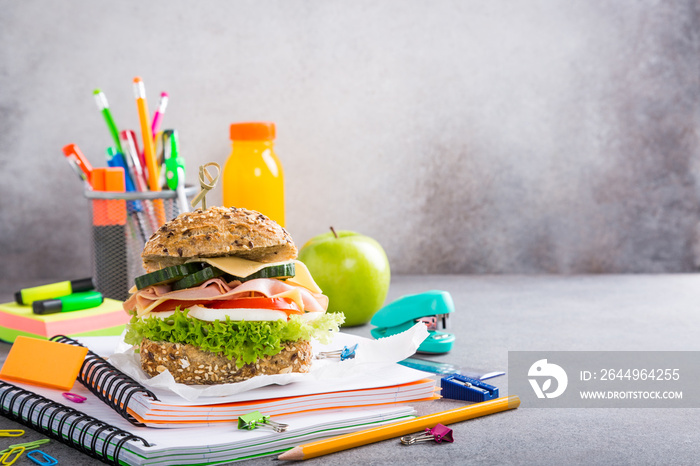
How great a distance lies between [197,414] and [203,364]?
11cm

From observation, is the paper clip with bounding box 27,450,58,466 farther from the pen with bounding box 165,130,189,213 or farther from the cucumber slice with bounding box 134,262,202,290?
the pen with bounding box 165,130,189,213

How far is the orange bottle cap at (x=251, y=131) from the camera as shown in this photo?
199 centimetres

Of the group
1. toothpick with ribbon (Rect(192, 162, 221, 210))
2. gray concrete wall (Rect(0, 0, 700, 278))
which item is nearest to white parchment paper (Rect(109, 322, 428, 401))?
toothpick with ribbon (Rect(192, 162, 221, 210))

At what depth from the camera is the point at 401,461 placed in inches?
38.8

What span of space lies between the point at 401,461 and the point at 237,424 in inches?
9.0

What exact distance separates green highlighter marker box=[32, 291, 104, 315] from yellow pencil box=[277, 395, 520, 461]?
0.86 meters

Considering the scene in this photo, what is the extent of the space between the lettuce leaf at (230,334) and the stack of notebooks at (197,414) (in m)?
0.06

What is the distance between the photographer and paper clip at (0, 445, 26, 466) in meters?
0.98

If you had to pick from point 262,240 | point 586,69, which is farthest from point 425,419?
point 586,69

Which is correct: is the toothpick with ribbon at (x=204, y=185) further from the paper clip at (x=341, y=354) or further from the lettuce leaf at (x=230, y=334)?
the paper clip at (x=341, y=354)

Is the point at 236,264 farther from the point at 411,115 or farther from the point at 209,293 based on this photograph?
the point at 411,115

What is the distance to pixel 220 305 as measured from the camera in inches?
46.1

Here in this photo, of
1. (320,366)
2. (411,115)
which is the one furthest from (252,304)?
(411,115)

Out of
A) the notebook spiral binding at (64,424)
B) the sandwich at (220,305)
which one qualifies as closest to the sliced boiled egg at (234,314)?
the sandwich at (220,305)
